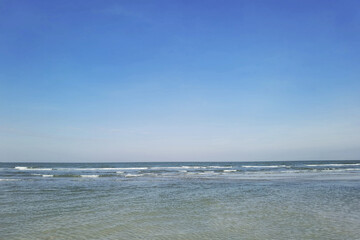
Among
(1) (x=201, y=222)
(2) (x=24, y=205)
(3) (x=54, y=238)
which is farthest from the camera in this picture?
(2) (x=24, y=205)

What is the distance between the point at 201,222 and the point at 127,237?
246cm

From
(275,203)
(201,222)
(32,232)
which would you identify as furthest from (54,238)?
(275,203)

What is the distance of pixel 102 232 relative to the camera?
7.07 metres

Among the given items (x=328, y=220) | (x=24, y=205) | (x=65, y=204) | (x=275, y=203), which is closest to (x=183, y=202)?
(x=275, y=203)

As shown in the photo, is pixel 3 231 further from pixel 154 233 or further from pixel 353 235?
pixel 353 235

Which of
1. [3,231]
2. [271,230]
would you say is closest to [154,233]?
[271,230]

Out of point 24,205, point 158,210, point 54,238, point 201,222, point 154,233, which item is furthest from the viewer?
point 24,205

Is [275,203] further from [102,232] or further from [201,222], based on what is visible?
[102,232]

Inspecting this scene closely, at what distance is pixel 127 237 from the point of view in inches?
262

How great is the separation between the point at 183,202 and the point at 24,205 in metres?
6.73

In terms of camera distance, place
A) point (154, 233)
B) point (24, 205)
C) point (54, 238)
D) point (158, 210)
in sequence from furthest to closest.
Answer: point (24, 205) < point (158, 210) < point (154, 233) < point (54, 238)

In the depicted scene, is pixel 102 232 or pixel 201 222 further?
pixel 201 222

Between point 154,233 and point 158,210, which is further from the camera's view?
point 158,210

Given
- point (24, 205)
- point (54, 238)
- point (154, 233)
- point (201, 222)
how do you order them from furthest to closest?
1. point (24, 205)
2. point (201, 222)
3. point (154, 233)
4. point (54, 238)
